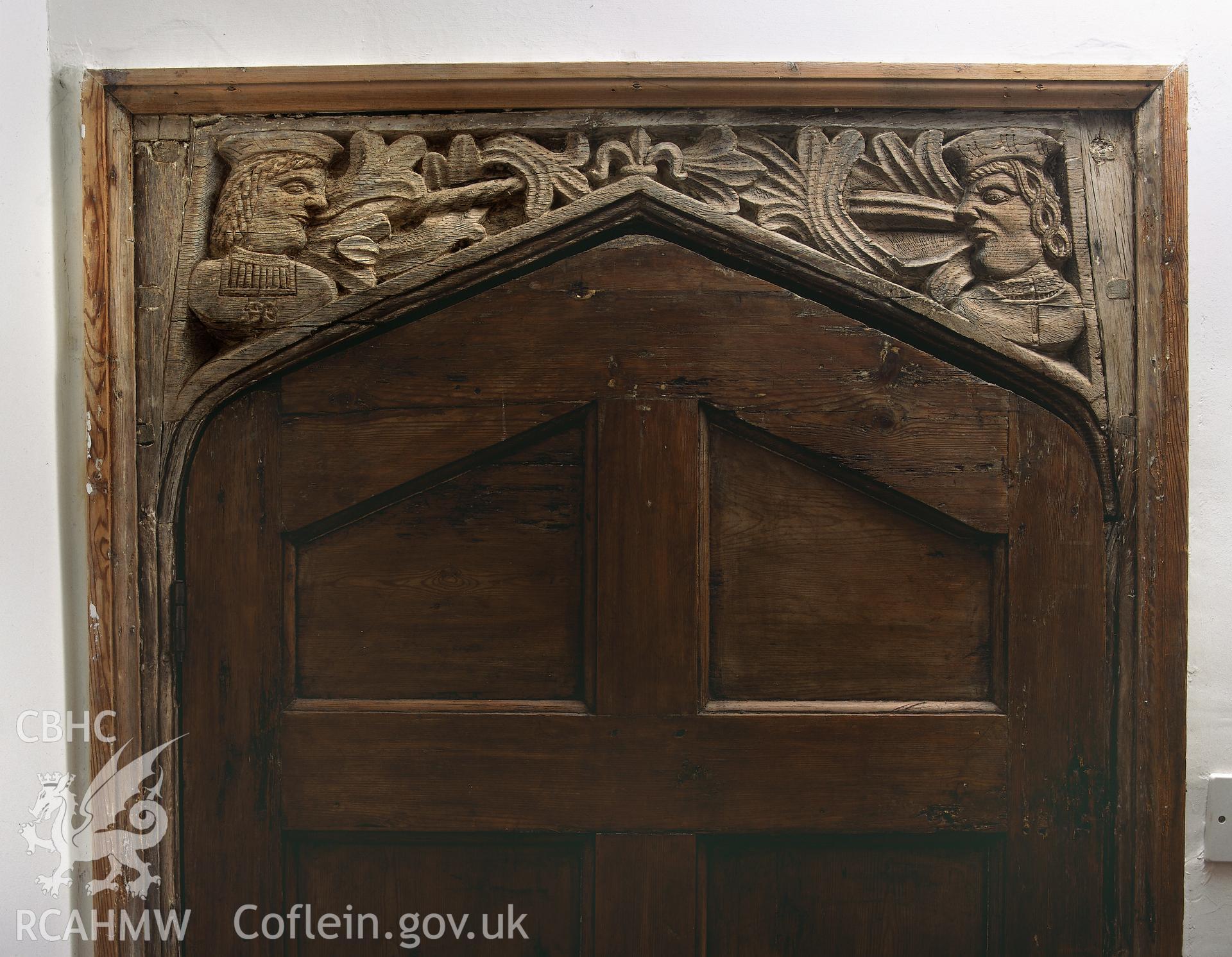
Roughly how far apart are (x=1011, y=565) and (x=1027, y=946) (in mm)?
552

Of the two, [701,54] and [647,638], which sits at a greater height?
[701,54]

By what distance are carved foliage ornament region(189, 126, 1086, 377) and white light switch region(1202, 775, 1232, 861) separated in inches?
25.7

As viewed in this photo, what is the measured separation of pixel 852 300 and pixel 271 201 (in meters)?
0.84

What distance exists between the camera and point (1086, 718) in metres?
1.00

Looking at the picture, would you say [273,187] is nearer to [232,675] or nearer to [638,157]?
[638,157]

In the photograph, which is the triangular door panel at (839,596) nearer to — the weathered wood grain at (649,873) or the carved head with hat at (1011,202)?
the weathered wood grain at (649,873)

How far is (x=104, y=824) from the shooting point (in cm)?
99

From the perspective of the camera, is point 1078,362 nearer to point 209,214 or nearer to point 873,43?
point 873,43

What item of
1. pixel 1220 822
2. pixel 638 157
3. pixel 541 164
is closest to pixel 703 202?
pixel 638 157

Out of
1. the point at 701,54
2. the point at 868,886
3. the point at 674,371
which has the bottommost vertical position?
the point at 868,886

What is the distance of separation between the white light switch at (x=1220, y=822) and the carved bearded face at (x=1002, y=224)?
784 mm

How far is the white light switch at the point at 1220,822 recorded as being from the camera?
987 mm

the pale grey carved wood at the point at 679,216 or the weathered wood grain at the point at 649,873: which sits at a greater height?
the pale grey carved wood at the point at 679,216

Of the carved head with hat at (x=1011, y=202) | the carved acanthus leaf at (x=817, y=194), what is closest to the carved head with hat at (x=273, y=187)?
the carved acanthus leaf at (x=817, y=194)
